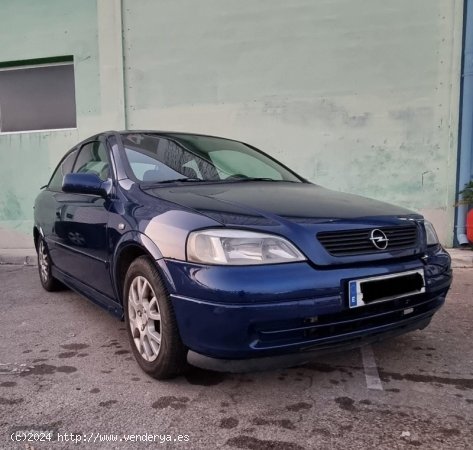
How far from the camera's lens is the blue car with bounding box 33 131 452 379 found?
198 centimetres

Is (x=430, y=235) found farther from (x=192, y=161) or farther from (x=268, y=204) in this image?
(x=192, y=161)

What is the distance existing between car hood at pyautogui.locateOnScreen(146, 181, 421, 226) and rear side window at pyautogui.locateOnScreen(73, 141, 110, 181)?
668 millimetres

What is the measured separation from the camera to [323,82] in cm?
666

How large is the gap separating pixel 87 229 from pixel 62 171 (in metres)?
1.40

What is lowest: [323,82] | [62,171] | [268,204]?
[268,204]

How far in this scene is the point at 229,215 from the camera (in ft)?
7.12

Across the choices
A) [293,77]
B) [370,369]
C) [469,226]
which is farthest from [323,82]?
[370,369]

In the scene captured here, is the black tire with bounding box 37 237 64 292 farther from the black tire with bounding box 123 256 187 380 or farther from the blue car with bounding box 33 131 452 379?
the black tire with bounding box 123 256 187 380

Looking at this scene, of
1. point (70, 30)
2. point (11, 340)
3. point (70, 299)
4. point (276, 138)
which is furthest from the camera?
point (70, 30)

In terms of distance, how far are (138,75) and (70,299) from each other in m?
4.39

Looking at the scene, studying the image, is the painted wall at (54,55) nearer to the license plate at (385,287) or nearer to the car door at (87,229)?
the car door at (87,229)

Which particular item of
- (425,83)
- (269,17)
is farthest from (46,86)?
(425,83)

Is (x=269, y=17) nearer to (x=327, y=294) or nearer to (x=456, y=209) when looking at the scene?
(x=456, y=209)

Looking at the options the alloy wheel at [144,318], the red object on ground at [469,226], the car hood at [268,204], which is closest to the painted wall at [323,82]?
the red object on ground at [469,226]
